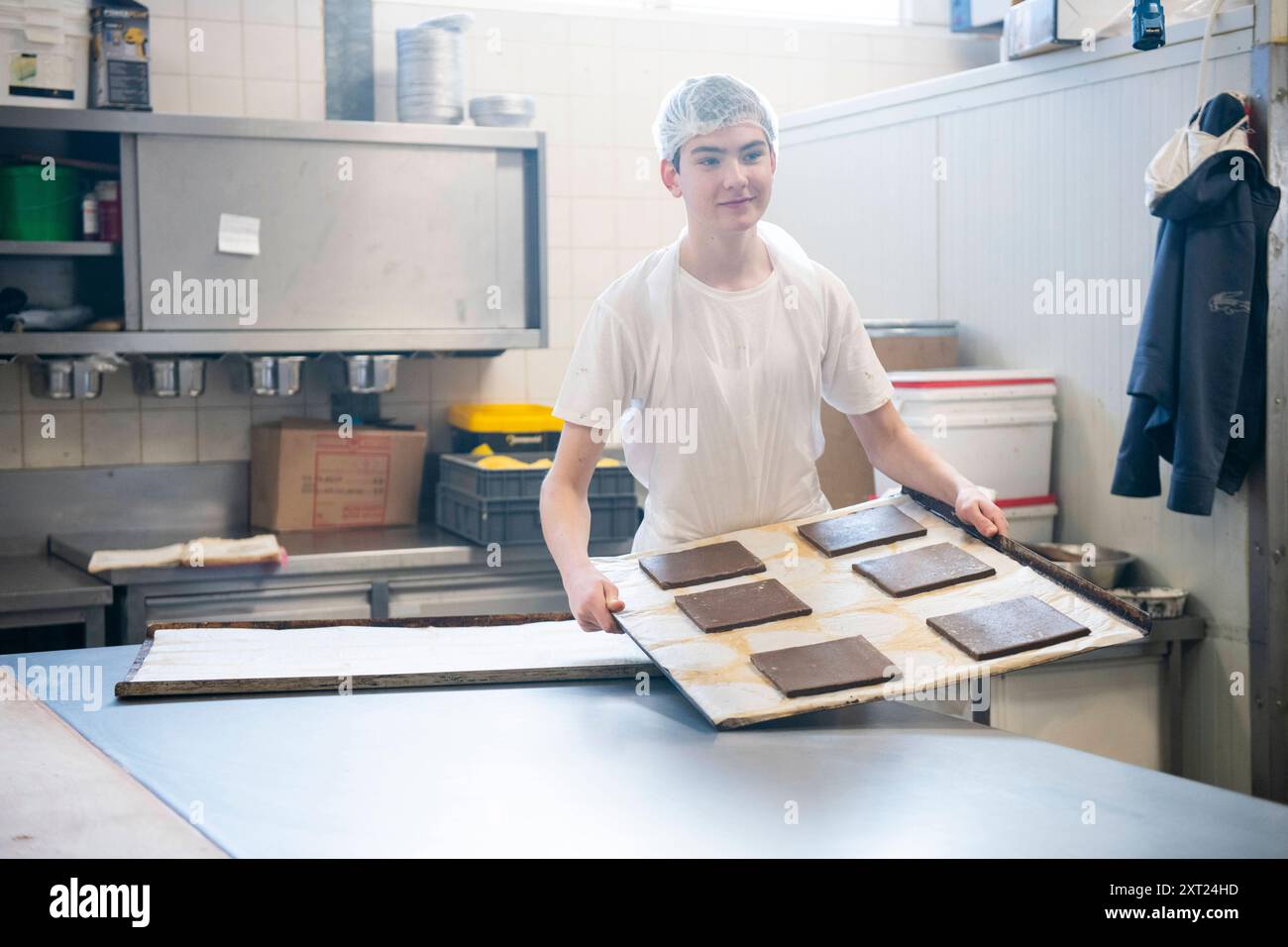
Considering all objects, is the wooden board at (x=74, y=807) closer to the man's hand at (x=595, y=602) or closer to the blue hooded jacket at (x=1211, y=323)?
the man's hand at (x=595, y=602)

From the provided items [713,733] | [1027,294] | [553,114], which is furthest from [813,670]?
[553,114]

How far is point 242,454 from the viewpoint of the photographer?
3939mm

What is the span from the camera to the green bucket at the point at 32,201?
341 centimetres

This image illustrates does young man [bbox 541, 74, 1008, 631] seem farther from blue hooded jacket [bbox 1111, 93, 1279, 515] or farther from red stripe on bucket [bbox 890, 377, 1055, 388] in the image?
red stripe on bucket [bbox 890, 377, 1055, 388]

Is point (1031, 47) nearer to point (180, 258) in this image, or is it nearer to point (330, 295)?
point (330, 295)

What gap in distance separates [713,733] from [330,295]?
7.45 ft

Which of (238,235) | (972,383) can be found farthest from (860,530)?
(238,235)

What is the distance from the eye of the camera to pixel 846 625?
186 cm

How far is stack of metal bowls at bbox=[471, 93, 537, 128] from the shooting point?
3.78 m

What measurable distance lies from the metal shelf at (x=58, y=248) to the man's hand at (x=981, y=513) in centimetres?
240

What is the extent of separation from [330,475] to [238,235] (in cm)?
70

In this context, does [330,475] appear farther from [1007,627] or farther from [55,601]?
[1007,627]

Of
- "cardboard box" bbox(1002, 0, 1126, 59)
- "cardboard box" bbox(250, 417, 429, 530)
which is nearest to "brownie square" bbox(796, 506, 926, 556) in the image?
"cardboard box" bbox(1002, 0, 1126, 59)

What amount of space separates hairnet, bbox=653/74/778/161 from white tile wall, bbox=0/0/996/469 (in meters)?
1.95
